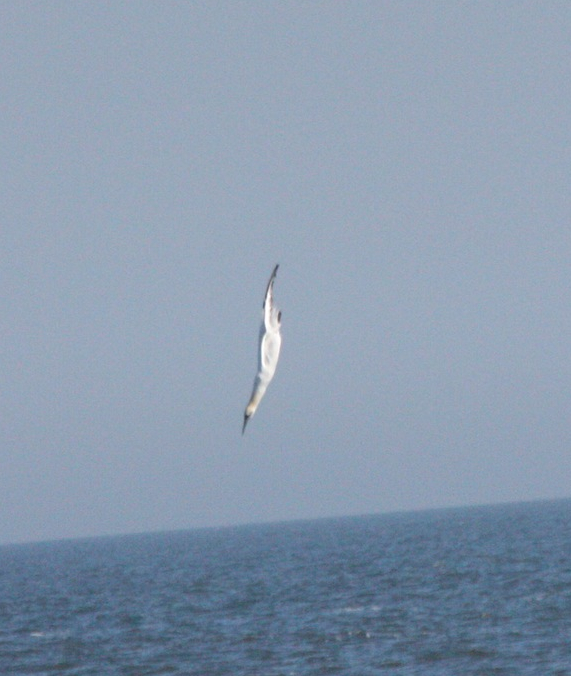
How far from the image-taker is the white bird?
12.3 meters

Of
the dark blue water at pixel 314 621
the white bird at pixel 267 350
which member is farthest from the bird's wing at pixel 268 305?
the dark blue water at pixel 314 621

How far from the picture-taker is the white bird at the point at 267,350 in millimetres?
12320

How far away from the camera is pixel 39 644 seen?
61.8 m

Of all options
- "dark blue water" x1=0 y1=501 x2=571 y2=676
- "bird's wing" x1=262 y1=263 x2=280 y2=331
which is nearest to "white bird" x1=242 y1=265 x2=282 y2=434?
"bird's wing" x1=262 y1=263 x2=280 y2=331

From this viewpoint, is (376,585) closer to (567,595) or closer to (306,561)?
(567,595)

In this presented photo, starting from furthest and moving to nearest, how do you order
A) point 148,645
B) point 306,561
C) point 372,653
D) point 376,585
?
point 306,561
point 376,585
point 148,645
point 372,653

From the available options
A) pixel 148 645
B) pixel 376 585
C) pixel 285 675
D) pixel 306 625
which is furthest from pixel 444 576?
pixel 285 675

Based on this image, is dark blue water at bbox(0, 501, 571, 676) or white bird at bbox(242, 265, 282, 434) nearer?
white bird at bbox(242, 265, 282, 434)

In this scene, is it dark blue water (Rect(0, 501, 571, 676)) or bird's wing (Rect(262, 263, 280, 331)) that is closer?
bird's wing (Rect(262, 263, 280, 331))

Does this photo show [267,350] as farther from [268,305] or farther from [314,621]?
[314,621]

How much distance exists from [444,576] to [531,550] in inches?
1022

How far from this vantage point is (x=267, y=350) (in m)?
12.5

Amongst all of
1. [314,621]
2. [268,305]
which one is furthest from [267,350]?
[314,621]

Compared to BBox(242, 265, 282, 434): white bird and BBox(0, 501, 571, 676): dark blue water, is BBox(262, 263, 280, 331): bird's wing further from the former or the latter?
BBox(0, 501, 571, 676): dark blue water
